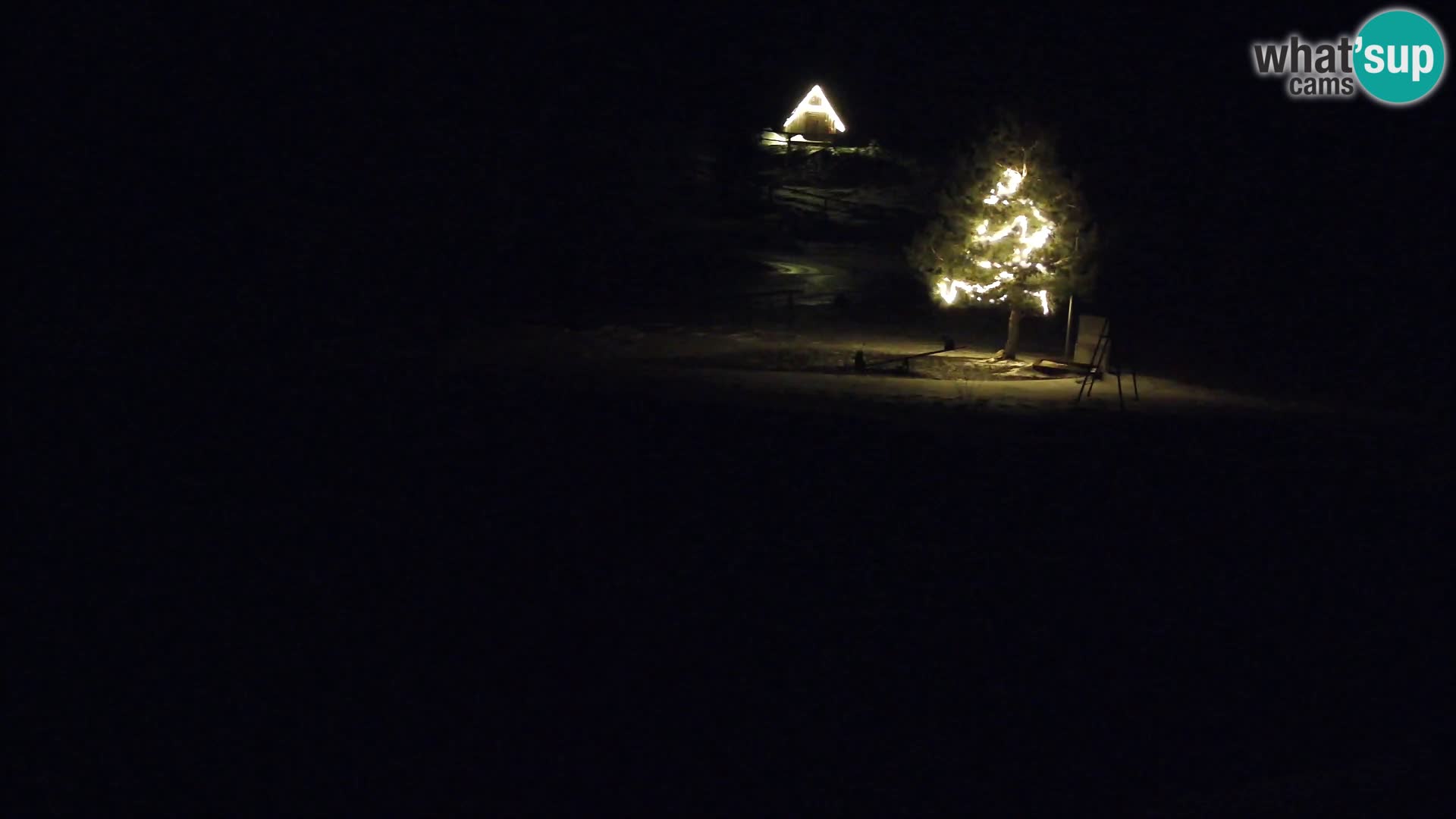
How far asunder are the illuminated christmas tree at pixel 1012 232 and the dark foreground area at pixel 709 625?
27.6ft

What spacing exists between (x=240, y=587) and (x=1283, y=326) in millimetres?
24351

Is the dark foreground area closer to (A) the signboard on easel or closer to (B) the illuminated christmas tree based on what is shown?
(A) the signboard on easel

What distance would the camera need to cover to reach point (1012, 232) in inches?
782

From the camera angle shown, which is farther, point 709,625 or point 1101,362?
point 1101,362

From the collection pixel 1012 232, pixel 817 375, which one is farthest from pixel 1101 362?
pixel 817 375

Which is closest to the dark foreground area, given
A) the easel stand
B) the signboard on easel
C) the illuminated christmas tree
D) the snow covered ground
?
the snow covered ground

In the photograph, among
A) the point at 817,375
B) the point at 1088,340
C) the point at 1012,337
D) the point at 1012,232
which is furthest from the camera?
the point at 1012,337

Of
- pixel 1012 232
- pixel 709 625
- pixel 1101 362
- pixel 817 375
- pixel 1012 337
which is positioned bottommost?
pixel 709 625

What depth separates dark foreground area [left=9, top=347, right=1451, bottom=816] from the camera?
205 inches

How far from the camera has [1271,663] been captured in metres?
6.62

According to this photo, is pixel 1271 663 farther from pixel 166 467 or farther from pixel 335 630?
pixel 166 467

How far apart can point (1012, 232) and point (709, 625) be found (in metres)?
14.4

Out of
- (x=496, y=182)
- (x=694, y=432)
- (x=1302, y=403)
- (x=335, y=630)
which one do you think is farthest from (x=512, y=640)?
(x=496, y=182)

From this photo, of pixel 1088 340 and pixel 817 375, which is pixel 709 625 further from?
pixel 1088 340
